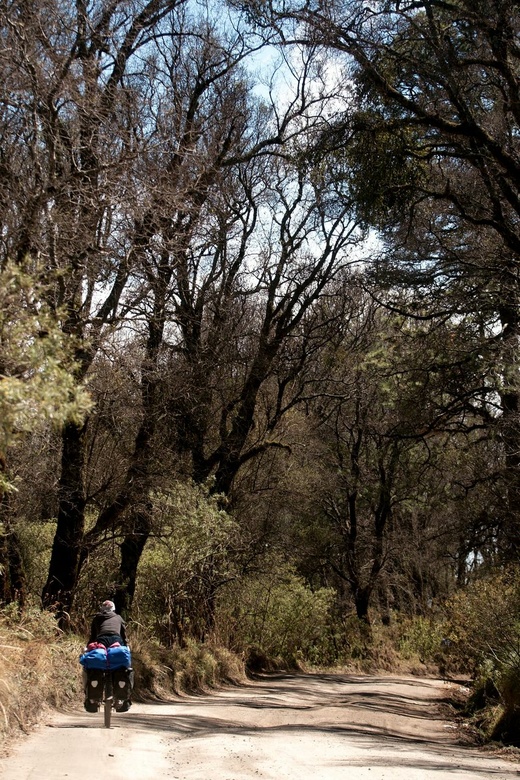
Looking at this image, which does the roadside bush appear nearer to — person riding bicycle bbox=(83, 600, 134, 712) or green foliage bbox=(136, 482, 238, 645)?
person riding bicycle bbox=(83, 600, 134, 712)

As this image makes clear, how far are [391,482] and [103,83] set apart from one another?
13.7 m

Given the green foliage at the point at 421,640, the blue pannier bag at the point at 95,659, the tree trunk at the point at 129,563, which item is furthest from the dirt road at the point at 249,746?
the green foliage at the point at 421,640

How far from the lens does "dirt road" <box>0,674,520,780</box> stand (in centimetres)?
768

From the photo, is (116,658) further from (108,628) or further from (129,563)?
(129,563)

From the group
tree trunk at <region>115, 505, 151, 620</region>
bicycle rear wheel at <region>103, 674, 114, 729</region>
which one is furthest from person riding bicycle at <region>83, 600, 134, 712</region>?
tree trunk at <region>115, 505, 151, 620</region>

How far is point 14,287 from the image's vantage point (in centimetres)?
609

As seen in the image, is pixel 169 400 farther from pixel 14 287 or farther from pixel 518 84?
pixel 14 287

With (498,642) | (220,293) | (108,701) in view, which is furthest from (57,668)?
(220,293)

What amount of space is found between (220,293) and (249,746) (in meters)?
14.7

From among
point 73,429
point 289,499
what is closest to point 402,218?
point 73,429

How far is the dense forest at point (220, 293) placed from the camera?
1080 centimetres

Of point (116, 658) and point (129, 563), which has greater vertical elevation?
point (129, 563)

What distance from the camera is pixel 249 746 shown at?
9.54m

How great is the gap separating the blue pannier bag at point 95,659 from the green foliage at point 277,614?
12772mm
